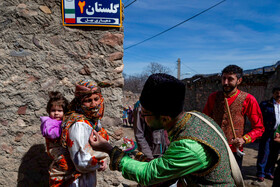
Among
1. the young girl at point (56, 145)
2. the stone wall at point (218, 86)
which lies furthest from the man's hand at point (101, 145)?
the stone wall at point (218, 86)

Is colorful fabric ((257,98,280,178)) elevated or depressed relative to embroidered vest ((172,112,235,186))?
depressed

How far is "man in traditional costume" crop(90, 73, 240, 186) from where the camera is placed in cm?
107

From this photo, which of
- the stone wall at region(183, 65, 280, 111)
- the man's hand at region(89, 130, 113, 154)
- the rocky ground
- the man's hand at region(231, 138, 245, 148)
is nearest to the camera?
the man's hand at region(89, 130, 113, 154)

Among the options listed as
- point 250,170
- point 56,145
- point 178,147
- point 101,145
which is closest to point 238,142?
point 178,147

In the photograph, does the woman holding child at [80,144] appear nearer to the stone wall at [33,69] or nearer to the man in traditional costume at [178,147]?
the man in traditional costume at [178,147]

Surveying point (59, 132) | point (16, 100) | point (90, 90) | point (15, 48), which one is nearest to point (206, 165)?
point (90, 90)

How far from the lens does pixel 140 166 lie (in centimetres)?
A: 114

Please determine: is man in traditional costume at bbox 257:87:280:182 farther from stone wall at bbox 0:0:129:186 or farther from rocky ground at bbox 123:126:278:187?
stone wall at bbox 0:0:129:186

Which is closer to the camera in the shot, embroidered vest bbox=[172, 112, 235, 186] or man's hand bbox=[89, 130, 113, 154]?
embroidered vest bbox=[172, 112, 235, 186]

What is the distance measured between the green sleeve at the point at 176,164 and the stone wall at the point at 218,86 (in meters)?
6.92

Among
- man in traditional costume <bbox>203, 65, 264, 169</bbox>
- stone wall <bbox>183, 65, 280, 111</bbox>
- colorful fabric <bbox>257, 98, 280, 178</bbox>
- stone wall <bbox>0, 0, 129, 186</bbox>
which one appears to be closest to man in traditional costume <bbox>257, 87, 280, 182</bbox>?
colorful fabric <bbox>257, 98, 280, 178</bbox>

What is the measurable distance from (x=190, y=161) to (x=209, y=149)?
0.13m

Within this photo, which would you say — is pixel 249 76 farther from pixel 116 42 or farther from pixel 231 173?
pixel 231 173

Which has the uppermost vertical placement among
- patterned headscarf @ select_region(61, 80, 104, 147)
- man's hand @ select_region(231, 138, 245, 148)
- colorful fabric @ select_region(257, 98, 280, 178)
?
patterned headscarf @ select_region(61, 80, 104, 147)
